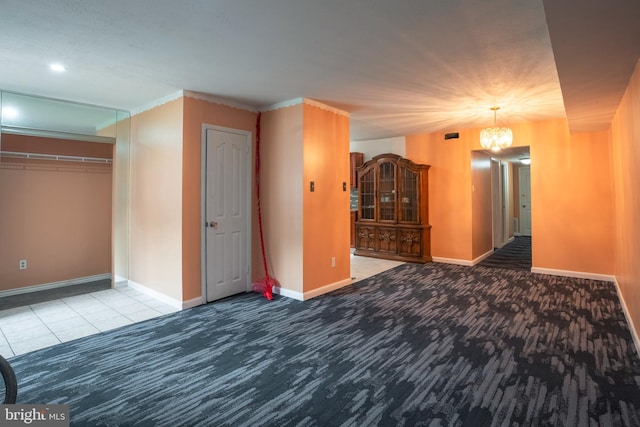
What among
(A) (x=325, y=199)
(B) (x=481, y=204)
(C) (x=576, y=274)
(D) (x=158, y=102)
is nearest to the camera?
(D) (x=158, y=102)

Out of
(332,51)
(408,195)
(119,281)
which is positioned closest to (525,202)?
(408,195)

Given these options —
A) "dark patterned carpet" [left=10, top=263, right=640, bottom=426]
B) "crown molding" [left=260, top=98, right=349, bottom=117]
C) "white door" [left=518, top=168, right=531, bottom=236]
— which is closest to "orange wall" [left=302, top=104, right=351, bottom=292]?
"crown molding" [left=260, top=98, right=349, bottom=117]

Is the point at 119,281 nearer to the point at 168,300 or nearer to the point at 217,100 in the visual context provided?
the point at 168,300

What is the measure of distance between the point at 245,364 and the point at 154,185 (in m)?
2.67

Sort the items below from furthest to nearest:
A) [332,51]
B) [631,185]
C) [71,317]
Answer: [71,317] → [631,185] → [332,51]

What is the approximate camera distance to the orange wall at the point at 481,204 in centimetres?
609

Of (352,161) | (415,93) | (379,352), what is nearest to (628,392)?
(379,352)

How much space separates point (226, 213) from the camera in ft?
13.8

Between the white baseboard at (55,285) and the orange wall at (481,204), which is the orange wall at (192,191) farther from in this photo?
the orange wall at (481,204)

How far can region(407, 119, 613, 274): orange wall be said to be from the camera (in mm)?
4879

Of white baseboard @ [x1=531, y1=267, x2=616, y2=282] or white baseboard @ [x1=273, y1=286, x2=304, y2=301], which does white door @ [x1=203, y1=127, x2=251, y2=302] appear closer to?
white baseboard @ [x1=273, y1=286, x2=304, y2=301]

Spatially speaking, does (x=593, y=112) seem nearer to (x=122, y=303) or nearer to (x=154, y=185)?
(x=154, y=185)

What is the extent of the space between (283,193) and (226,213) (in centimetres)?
75

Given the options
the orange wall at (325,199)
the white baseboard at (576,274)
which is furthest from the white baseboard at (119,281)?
the white baseboard at (576,274)
